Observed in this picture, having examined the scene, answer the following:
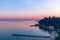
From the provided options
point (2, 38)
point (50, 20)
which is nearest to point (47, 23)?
point (50, 20)

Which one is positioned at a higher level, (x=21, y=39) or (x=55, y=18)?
(x=55, y=18)

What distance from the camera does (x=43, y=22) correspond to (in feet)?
161

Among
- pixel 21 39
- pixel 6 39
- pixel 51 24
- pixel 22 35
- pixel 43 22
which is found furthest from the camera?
pixel 43 22

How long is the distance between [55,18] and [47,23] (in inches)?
120

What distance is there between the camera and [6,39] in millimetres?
22750

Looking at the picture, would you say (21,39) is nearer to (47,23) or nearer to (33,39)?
(33,39)

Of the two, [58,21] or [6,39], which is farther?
[58,21]

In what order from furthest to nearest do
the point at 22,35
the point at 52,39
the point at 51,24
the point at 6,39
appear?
the point at 51,24 < the point at 22,35 < the point at 6,39 < the point at 52,39

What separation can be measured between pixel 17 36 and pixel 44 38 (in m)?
4.66

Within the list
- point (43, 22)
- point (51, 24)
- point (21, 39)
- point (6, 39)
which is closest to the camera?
point (6, 39)

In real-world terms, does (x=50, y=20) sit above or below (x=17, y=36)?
above

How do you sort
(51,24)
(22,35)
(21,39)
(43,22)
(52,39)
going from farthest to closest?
(43,22) < (51,24) < (22,35) < (21,39) < (52,39)

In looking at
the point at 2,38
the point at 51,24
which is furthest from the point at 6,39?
the point at 51,24

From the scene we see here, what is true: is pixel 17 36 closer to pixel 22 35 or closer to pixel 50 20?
pixel 22 35
